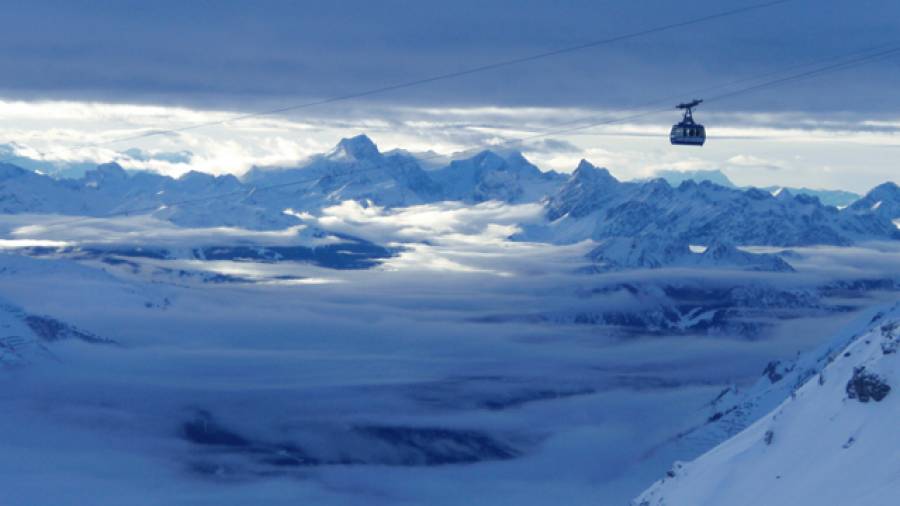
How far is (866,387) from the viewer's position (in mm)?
72250

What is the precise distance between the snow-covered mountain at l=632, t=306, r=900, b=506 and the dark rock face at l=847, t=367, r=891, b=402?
0.06m

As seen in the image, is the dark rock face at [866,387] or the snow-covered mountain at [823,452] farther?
the dark rock face at [866,387]

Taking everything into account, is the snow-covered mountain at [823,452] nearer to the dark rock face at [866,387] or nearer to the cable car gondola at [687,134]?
the dark rock face at [866,387]

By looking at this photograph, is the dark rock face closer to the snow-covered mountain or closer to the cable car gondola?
the snow-covered mountain

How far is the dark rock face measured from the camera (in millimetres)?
71500

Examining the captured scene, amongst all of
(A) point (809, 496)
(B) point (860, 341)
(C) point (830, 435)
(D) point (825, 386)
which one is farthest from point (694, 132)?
(A) point (809, 496)

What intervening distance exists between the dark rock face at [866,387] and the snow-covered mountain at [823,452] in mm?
64

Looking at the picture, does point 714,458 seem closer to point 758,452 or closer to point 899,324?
point 758,452

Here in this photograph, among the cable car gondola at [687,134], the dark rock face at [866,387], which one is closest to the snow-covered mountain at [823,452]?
the dark rock face at [866,387]

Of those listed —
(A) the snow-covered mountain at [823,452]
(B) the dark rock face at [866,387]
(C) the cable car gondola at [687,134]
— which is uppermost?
(C) the cable car gondola at [687,134]

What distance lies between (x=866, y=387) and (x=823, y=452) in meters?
5.43

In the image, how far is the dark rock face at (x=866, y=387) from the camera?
235 ft

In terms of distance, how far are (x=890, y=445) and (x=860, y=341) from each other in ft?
86.6

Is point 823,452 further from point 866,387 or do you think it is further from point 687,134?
point 687,134
